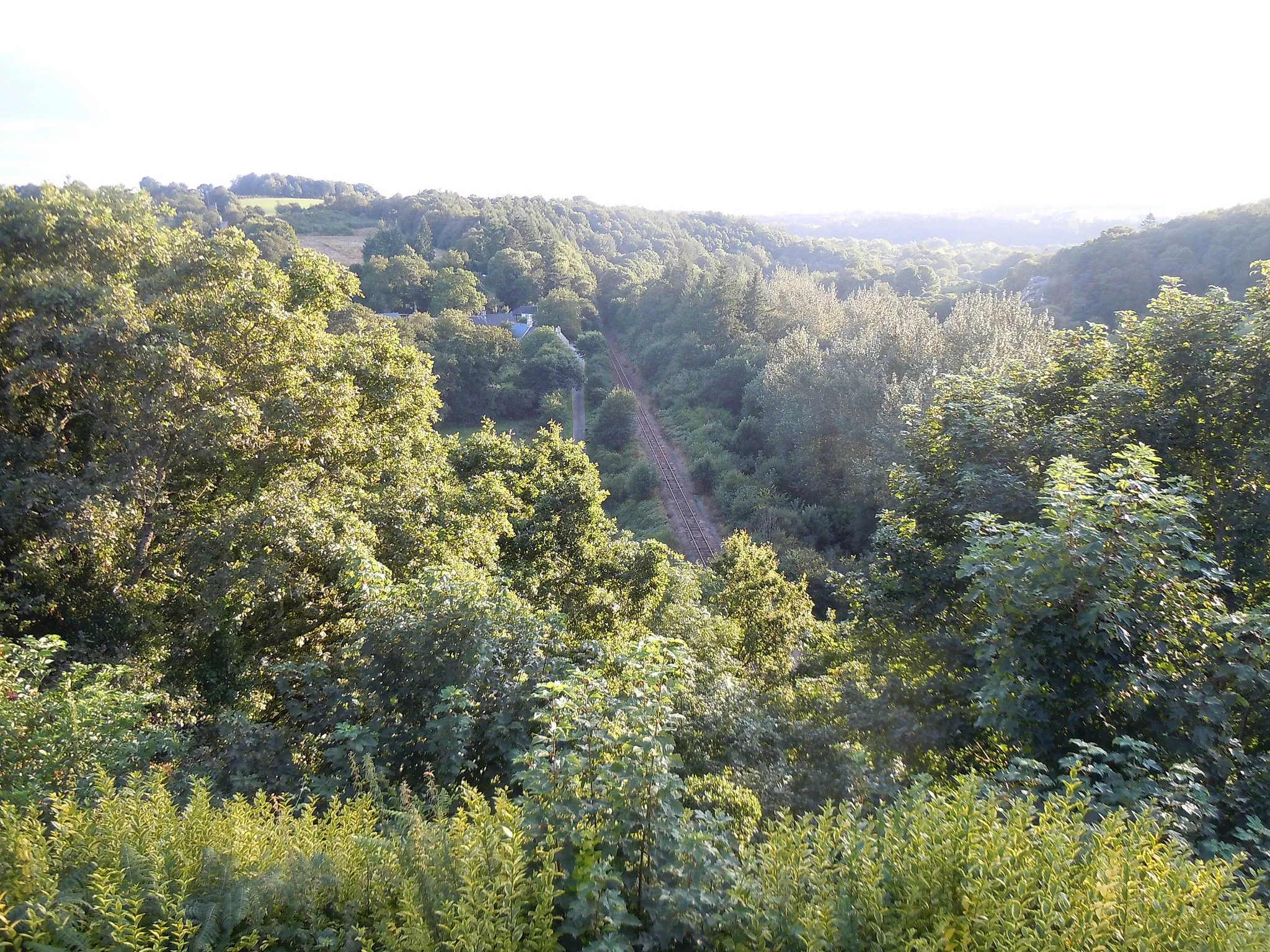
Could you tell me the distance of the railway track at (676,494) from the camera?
107 ft

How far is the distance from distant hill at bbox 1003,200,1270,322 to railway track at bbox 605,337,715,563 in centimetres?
3660

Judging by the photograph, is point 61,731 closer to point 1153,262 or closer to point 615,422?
point 615,422

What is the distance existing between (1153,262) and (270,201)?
5973 inches

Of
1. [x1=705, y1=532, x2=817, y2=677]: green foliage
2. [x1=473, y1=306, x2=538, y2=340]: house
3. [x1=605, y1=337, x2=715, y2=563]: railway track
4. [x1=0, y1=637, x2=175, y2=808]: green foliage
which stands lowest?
[x1=605, y1=337, x2=715, y2=563]: railway track

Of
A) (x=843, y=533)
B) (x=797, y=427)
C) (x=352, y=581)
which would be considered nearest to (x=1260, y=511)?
(x=352, y=581)

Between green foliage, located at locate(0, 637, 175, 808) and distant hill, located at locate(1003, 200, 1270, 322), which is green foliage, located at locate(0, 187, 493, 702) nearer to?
green foliage, located at locate(0, 637, 175, 808)

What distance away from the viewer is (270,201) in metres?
132

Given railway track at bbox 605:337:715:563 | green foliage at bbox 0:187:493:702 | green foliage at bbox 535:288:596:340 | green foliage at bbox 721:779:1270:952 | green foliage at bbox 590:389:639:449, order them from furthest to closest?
1. green foliage at bbox 535:288:596:340
2. green foliage at bbox 590:389:639:449
3. railway track at bbox 605:337:715:563
4. green foliage at bbox 0:187:493:702
5. green foliage at bbox 721:779:1270:952

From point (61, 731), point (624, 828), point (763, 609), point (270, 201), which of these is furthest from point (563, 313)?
point (270, 201)

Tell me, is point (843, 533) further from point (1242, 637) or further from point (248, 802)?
point (248, 802)

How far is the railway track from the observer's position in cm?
3253

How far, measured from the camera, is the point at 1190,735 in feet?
16.6

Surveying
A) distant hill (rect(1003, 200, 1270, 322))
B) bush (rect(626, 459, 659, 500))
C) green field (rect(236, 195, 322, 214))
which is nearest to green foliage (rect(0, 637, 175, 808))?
bush (rect(626, 459, 659, 500))

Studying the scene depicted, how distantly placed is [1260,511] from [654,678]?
8.14 m
